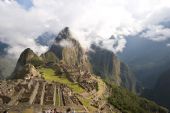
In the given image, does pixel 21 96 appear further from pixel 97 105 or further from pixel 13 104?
pixel 97 105

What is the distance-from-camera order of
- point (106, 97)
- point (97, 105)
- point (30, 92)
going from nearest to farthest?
point (30, 92), point (97, 105), point (106, 97)

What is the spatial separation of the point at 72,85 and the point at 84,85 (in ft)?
20.9

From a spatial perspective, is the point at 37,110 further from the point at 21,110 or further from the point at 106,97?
the point at 106,97

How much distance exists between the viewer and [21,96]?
125 m

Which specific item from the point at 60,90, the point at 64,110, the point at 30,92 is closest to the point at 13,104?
the point at 64,110

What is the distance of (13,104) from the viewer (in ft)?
357

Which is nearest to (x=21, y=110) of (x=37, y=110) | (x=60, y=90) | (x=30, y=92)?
(x=37, y=110)

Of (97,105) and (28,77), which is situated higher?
(28,77)

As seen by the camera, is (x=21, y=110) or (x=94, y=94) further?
(x=94, y=94)

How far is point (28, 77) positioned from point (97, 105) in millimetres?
55210

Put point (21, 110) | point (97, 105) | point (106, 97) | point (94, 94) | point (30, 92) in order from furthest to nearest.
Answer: point (106, 97)
point (94, 94)
point (97, 105)
point (30, 92)
point (21, 110)

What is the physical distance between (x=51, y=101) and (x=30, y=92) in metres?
15.0

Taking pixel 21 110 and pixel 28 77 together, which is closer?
pixel 21 110

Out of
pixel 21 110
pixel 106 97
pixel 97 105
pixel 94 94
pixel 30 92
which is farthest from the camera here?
pixel 106 97
